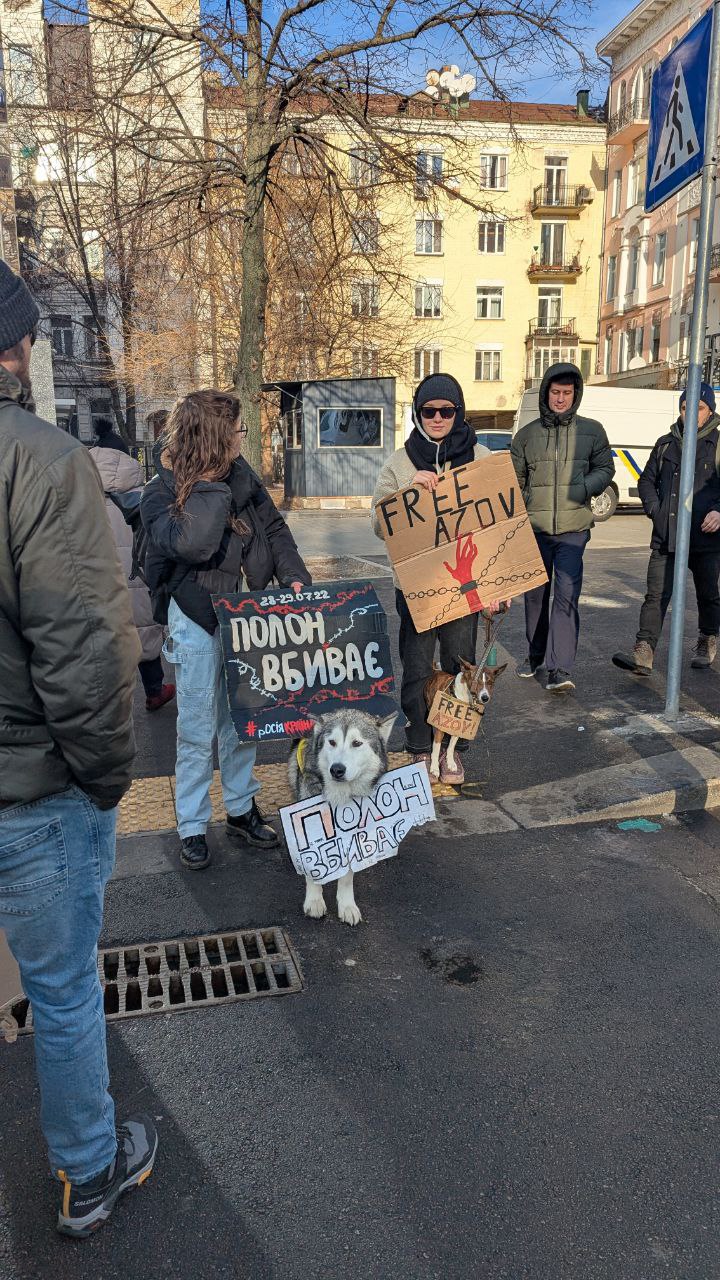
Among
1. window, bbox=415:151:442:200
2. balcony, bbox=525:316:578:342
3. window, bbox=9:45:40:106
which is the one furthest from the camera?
balcony, bbox=525:316:578:342

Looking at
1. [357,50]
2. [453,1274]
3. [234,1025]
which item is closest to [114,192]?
[357,50]

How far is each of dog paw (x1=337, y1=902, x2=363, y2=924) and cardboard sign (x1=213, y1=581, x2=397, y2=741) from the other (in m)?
0.78

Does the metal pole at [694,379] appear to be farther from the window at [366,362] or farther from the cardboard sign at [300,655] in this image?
the window at [366,362]

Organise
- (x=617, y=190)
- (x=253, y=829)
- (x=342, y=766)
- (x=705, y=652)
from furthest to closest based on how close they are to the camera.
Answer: (x=617, y=190) → (x=705, y=652) → (x=253, y=829) → (x=342, y=766)

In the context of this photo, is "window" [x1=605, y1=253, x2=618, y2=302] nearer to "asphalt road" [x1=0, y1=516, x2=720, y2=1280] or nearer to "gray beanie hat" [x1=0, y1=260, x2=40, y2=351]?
"asphalt road" [x1=0, y1=516, x2=720, y2=1280]

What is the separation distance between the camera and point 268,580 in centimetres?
421

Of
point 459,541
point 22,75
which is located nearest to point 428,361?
point 22,75

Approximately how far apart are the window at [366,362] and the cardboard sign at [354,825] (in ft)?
92.5

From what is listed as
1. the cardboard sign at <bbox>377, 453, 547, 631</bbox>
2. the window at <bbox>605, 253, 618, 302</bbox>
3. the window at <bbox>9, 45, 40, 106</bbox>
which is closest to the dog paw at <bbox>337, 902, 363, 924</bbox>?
the cardboard sign at <bbox>377, 453, 547, 631</bbox>

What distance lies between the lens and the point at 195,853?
13.2 ft

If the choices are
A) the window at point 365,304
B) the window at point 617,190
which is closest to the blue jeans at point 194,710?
the window at point 365,304

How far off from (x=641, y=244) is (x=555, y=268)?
4266 mm

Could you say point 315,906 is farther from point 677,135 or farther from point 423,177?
point 423,177

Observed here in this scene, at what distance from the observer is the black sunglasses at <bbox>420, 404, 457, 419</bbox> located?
4.59m
